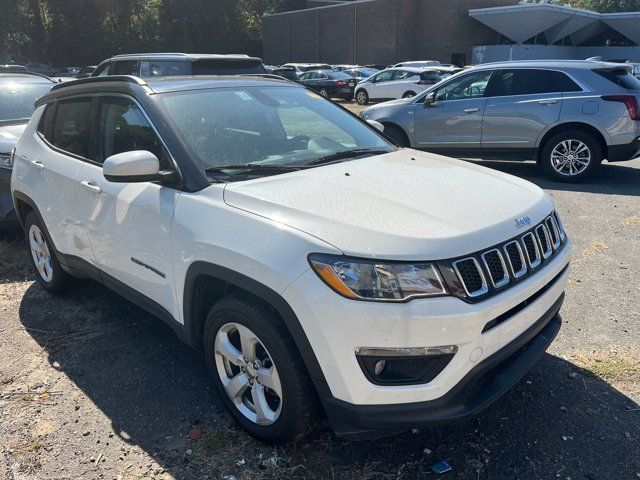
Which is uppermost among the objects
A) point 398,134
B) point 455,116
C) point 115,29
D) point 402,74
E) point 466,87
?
point 115,29

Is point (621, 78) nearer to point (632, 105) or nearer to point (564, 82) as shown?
point (632, 105)

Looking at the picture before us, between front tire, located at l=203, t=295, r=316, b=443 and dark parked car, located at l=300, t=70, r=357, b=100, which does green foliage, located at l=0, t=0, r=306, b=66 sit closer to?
dark parked car, located at l=300, t=70, r=357, b=100

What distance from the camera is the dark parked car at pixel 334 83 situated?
2380 centimetres

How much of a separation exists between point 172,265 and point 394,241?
4.16 ft

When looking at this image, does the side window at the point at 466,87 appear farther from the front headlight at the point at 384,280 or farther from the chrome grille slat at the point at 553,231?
the front headlight at the point at 384,280

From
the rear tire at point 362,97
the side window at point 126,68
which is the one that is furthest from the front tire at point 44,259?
the rear tire at point 362,97

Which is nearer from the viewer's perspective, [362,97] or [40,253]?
[40,253]

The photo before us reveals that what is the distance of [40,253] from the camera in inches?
180

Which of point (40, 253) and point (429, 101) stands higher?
point (429, 101)

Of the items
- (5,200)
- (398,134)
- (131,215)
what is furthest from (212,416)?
(398,134)

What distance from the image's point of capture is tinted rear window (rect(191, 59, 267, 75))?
872 centimetres

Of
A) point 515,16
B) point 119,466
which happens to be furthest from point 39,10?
point 119,466

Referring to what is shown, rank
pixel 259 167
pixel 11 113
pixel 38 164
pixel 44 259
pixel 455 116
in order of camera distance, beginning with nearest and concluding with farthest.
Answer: pixel 259 167 → pixel 38 164 → pixel 44 259 → pixel 11 113 → pixel 455 116

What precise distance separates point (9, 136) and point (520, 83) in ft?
23.0
